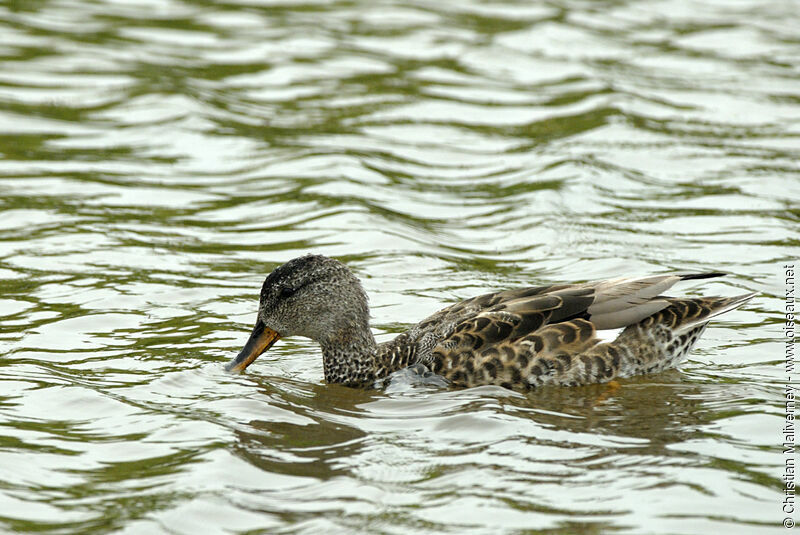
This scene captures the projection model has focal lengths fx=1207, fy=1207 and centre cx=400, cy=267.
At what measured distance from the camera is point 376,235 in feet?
37.9

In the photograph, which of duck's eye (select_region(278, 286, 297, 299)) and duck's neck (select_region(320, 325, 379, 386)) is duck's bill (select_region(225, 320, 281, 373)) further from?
duck's neck (select_region(320, 325, 379, 386))

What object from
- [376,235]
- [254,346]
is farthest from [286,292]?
[376,235]

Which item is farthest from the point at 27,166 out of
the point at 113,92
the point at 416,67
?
the point at 416,67

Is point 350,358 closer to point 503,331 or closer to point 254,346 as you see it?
point 254,346

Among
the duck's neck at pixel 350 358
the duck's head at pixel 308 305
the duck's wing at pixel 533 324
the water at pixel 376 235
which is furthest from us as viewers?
the duck's head at pixel 308 305

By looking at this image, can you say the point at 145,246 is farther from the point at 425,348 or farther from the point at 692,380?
the point at 692,380

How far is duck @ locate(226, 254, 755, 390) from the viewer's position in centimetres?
830

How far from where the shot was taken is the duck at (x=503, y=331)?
8297 mm

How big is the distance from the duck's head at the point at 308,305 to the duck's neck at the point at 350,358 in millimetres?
31

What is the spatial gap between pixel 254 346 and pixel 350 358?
2.29 ft

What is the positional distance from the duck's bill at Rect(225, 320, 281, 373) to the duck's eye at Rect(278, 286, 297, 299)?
269 millimetres

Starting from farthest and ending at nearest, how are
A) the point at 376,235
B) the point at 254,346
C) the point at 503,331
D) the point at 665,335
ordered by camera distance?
the point at 376,235 < the point at 254,346 < the point at 665,335 < the point at 503,331

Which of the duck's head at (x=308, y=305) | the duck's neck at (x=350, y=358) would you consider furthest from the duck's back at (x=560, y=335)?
the duck's head at (x=308, y=305)

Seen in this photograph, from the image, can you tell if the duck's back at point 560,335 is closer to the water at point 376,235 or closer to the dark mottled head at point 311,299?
the water at point 376,235
